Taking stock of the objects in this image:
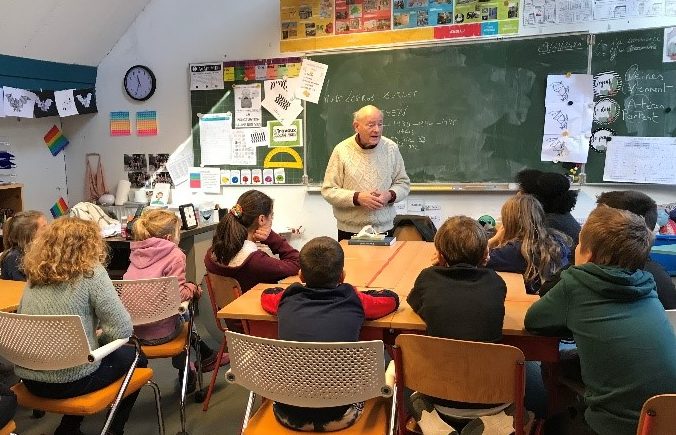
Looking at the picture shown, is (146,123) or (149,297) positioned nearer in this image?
(149,297)

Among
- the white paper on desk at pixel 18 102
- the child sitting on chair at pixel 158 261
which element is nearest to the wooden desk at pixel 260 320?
the child sitting on chair at pixel 158 261

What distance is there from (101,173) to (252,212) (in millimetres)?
3288

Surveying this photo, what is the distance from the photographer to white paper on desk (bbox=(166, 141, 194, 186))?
16.3 feet

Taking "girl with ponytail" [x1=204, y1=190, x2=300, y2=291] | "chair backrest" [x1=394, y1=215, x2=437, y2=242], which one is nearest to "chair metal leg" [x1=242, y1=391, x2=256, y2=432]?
"girl with ponytail" [x1=204, y1=190, x2=300, y2=291]

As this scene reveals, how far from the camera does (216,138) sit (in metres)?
4.85

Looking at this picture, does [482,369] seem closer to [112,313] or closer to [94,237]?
[112,313]

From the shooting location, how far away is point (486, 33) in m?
4.02

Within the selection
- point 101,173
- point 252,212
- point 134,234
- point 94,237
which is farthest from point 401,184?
point 101,173

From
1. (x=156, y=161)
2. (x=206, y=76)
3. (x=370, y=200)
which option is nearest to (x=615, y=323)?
(x=370, y=200)

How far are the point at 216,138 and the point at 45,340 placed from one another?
10.5ft

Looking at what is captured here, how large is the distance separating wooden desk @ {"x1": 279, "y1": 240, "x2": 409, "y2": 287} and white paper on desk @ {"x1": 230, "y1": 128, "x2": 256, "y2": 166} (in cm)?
197

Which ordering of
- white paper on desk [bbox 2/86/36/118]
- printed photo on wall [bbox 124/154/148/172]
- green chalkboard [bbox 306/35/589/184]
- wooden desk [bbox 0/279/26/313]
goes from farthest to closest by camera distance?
printed photo on wall [bbox 124/154/148/172]
white paper on desk [bbox 2/86/36/118]
green chalkboard [bbox 306/35/589/184]
wooden desk [bbox 0/279/26/313]

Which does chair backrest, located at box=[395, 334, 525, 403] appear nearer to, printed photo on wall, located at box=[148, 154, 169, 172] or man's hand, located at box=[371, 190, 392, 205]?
man's hand, located at box=[371, 190, 392, 205]

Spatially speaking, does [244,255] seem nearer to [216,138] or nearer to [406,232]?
[406,232]
